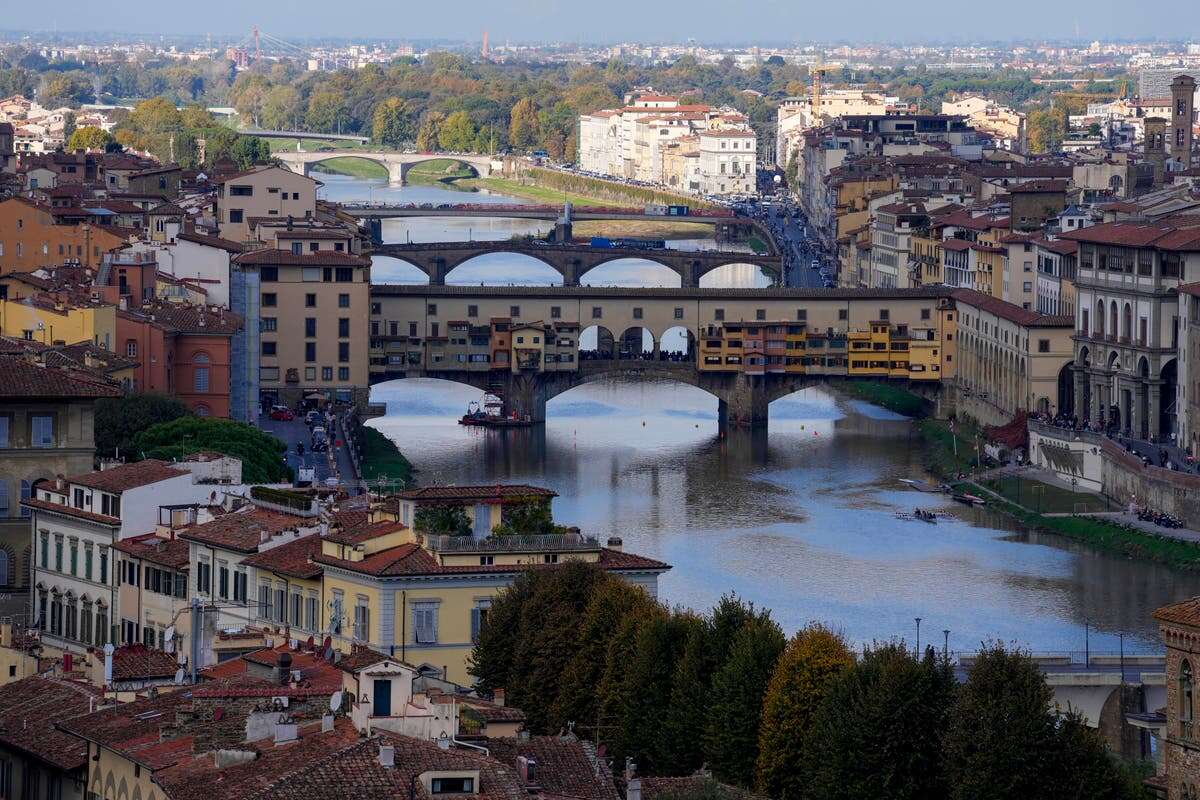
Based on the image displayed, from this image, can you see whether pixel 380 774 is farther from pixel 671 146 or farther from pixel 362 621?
pixel 671 146

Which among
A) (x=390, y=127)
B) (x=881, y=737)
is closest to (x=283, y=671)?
(x=881, y=737)

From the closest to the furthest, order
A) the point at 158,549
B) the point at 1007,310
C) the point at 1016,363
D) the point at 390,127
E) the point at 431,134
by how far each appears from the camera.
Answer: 1. the point at 158,549
2. the point at 1016,363
3. the point at 1007,310
4. the point at 431,134
5. the point at 390,127

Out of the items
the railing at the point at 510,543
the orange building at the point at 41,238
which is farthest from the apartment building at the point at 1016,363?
the railing at the point at 510,543

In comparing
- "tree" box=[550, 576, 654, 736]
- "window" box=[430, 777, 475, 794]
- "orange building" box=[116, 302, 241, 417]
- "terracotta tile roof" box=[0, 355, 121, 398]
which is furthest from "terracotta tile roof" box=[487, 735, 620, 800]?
"orange building" box=[116, 302, 241, 417]

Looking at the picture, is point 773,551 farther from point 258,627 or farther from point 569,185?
point 569,185

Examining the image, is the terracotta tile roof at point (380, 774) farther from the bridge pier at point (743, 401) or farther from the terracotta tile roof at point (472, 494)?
the bridge pier at point (743, 401)
